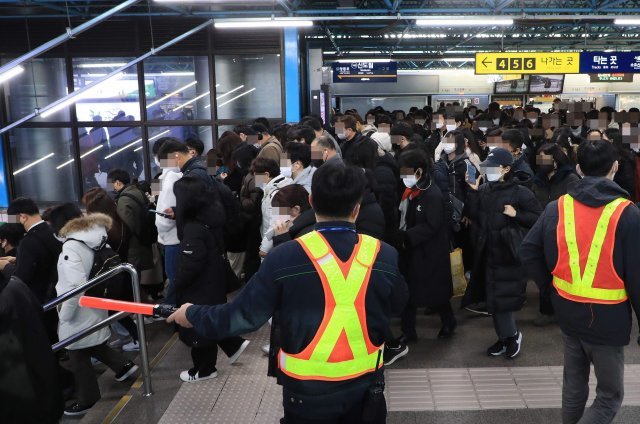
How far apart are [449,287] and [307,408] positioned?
2.50 metres

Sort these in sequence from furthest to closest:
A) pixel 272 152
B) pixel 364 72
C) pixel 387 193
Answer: pixel 364 72 → pixel 272 152 → pixel 387 193

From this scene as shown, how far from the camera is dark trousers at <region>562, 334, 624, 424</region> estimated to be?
8.59 ft

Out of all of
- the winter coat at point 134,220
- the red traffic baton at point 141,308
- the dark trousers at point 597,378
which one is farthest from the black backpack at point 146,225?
the dark trousers at point 597,378

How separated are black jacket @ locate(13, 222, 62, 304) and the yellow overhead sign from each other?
11.3 meters

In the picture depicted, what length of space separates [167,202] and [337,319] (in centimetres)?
296

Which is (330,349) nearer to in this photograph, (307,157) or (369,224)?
(369,224)

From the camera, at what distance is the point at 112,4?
33.7ft

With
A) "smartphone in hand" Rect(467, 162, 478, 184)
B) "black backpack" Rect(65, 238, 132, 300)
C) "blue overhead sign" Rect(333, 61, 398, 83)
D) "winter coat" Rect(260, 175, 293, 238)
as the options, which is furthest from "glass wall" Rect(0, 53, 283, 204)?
"black backpack" Rect(65, 238, 132, 300)

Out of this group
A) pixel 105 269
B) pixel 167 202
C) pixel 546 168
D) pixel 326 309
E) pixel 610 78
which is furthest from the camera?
pixel 610 78

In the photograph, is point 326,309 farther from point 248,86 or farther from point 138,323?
point 248,86

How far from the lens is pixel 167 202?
15.1ft

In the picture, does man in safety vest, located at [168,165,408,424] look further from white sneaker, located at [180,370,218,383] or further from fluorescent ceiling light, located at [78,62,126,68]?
fluorescent ceiling light, located at [78,62,126,68]

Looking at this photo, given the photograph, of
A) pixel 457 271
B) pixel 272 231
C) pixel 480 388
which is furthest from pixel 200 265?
pixel 457 271

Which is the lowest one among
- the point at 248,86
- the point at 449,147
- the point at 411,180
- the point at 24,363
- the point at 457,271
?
the point at 457,271
